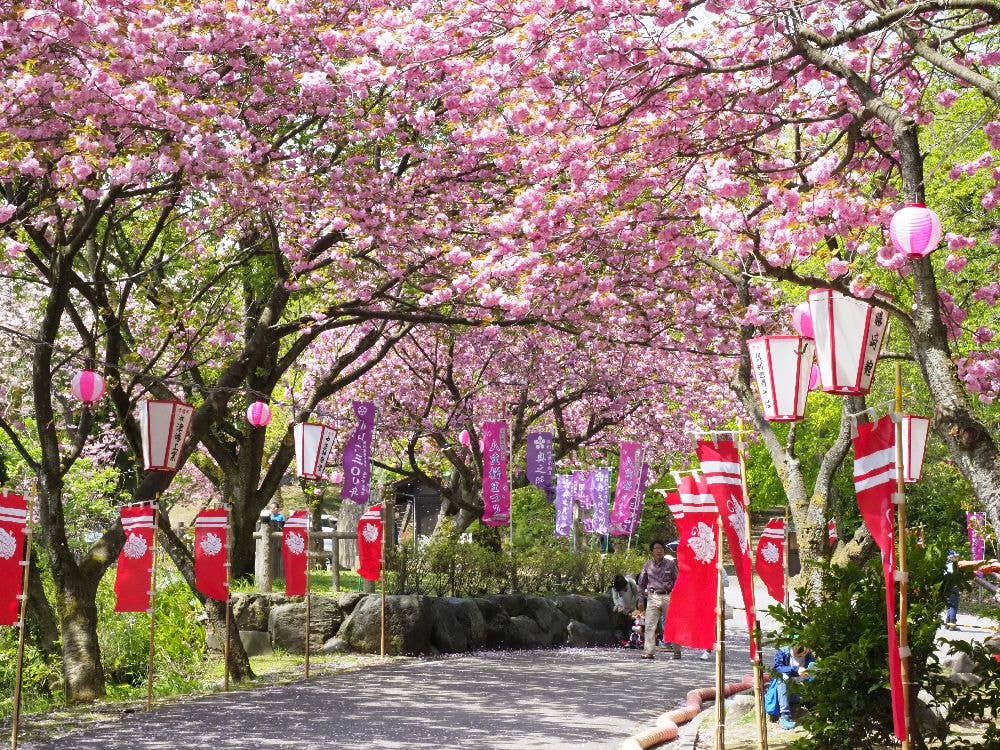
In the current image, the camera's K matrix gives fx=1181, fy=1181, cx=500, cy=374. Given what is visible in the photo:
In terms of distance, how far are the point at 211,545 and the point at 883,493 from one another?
8.58 m

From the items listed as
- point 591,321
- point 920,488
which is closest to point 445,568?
point 591,321

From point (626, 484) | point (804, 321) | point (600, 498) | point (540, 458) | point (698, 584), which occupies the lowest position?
point (698, 584)

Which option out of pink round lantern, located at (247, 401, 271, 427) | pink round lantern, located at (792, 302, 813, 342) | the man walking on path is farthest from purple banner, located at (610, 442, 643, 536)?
pink round lantern, located at (792, 302, 813, 342)

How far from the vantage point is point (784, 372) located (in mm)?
9766

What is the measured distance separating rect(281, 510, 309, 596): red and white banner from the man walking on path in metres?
5.52

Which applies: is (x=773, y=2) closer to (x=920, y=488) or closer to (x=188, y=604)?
(x=188, y=604)

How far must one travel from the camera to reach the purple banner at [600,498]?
27.1 m

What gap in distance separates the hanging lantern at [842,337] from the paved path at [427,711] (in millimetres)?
3728

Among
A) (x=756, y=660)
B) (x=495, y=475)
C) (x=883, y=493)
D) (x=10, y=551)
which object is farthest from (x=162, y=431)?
(x=495, y=475)

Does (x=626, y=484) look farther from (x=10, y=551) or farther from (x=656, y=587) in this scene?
(x=10, y=551)

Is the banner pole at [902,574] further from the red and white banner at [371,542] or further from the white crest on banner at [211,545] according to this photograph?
the red and white banner at [371,542]

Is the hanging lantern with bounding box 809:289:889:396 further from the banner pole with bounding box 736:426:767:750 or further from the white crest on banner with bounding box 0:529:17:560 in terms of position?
the white crest on banner with bounding box 0:529:17:560

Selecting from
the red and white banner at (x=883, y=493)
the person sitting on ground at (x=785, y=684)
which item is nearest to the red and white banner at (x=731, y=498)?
the red and white banner at (x=883, y=493)

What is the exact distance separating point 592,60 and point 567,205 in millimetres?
1358
